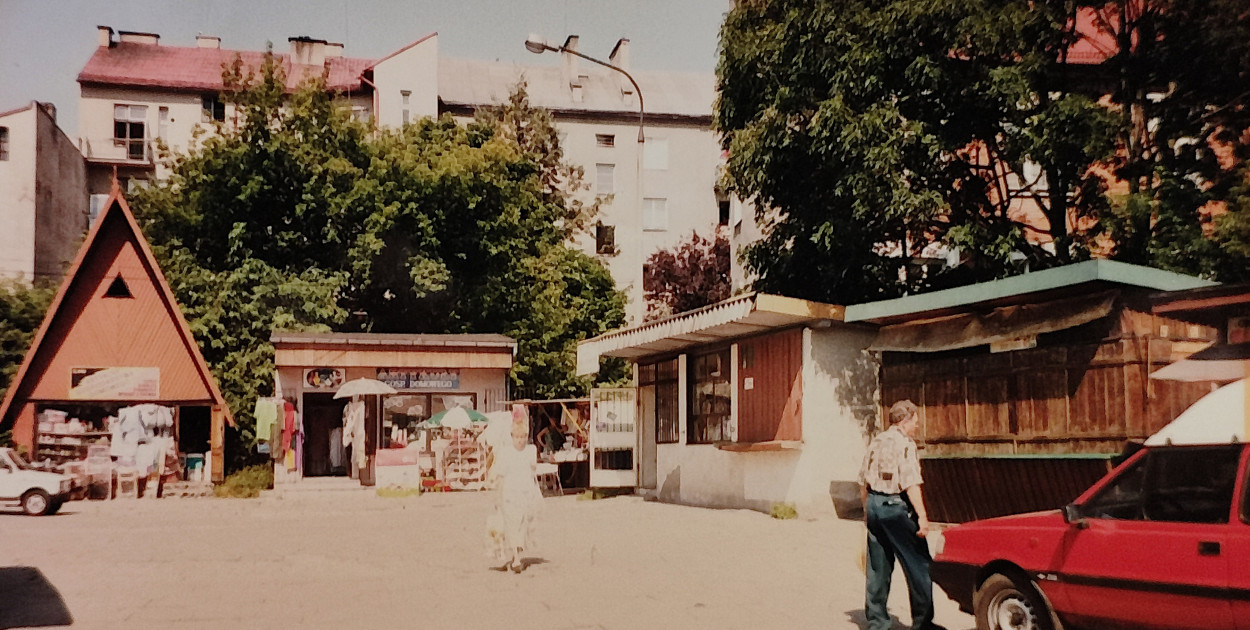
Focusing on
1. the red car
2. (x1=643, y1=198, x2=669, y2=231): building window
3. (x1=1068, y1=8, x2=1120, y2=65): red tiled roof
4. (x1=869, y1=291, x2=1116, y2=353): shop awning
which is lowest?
the red car

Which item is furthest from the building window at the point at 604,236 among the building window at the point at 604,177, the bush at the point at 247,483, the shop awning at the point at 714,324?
the shop awning at the point at 714,324

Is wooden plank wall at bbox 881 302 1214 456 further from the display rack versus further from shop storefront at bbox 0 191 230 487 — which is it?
shop storefront at bbox 0 191 230 487

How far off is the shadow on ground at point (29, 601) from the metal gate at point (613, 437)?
44.2 feet

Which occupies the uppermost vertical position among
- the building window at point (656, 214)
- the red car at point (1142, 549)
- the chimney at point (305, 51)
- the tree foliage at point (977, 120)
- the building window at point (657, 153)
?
the chimney at point (305, 51)

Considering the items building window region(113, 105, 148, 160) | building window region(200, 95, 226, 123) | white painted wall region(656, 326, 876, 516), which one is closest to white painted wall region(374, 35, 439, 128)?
building window region(200, 95, 226, 123)

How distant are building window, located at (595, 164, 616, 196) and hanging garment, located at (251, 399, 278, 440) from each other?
2954cm

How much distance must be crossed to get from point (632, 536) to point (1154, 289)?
24.1 ft

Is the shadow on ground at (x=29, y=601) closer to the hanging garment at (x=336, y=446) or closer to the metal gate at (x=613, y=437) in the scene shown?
the metal gate at (x=613, y=437)

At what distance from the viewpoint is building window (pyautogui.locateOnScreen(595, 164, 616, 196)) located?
55031 mm

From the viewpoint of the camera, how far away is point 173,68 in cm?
5041

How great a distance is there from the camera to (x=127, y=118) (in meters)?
49.5

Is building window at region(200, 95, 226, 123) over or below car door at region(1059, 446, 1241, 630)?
over

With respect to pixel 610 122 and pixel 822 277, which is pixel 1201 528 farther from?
pixel 610 122

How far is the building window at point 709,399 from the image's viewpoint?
19.9m
